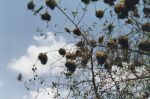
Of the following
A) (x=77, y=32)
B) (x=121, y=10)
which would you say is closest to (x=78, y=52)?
(x=77, y=32)

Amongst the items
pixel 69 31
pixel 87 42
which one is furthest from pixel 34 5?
pixel 87 42

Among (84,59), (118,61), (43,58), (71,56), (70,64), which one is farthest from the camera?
(118,61)

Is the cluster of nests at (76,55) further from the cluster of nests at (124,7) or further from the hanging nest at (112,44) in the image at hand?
the cluster of nests at (124,7)

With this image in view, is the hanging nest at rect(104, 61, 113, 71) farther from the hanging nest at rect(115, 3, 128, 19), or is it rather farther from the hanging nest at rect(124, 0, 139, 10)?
the hanging nest at rect(124, 0, 139, 10)

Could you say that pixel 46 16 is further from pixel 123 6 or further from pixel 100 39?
pixel 123 6

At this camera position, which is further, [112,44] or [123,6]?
[112,44]

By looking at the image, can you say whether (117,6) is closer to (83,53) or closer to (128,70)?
(83,53)

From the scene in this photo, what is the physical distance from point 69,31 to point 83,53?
1.82ft

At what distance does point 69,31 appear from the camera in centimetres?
737

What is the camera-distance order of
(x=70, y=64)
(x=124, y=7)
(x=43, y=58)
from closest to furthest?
(x=124, y=7), (x=70, y=64), (x=43, y=58)

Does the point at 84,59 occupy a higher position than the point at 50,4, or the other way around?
the point at 50,4

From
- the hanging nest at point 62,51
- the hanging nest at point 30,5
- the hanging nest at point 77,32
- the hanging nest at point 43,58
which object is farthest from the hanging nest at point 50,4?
the hanging nest at point 43,58

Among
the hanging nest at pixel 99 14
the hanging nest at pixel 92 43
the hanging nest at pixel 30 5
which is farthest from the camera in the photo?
the hanging nest at pixel 30 5

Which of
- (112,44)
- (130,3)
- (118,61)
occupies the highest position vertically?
(130,3)
